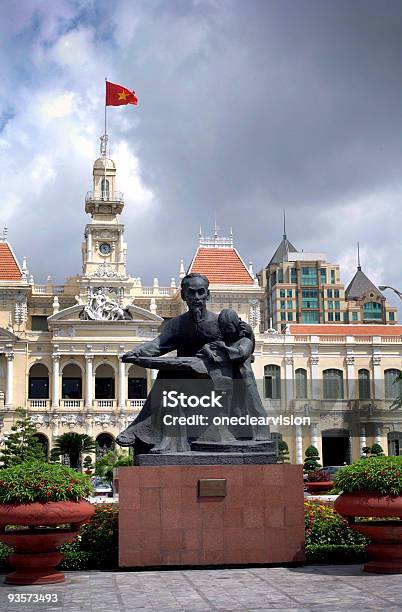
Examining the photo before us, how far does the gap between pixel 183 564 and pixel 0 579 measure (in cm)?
237

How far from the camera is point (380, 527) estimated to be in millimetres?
10398

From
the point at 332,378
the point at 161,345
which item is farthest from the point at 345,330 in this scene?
the point at 161,345

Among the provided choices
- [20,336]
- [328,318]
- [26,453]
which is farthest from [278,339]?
[328,318]

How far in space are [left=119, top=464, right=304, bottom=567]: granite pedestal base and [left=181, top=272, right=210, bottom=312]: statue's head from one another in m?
2.46

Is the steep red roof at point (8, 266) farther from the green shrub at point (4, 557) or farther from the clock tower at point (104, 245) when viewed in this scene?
the green shrub at point (4, 557)

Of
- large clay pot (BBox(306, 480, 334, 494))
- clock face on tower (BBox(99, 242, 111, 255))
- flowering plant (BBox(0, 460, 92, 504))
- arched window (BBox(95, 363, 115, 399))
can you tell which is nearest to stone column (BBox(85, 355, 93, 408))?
arched window (BBox(95, 363, 115, 399))

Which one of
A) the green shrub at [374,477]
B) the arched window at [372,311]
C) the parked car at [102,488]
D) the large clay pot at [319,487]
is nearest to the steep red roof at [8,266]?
the parked car at [102,488]

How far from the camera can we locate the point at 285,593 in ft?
29.5

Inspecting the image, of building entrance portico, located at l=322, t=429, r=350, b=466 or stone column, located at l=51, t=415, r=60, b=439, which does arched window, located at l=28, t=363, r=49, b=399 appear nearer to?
stone column, located at l=51, t=415, r=60, b=439

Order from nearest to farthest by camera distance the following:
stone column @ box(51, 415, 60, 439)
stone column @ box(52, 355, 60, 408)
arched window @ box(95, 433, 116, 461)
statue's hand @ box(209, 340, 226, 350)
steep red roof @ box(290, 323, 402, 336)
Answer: statue's hand @ box(209, 340, 226, 350) < arched window @ box(95, 433, 116, 461) < stone column @ box(51, 415, 60, 439) < stone column @ box(52, 355, 60, 408) < steep red roof @ box(290, 323, 402, 336)

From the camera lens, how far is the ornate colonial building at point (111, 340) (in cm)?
5709

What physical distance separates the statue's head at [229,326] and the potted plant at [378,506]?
2.64m

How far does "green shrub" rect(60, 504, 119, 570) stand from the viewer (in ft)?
36.9

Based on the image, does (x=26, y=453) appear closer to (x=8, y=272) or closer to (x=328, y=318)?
(x=8, y=272)
